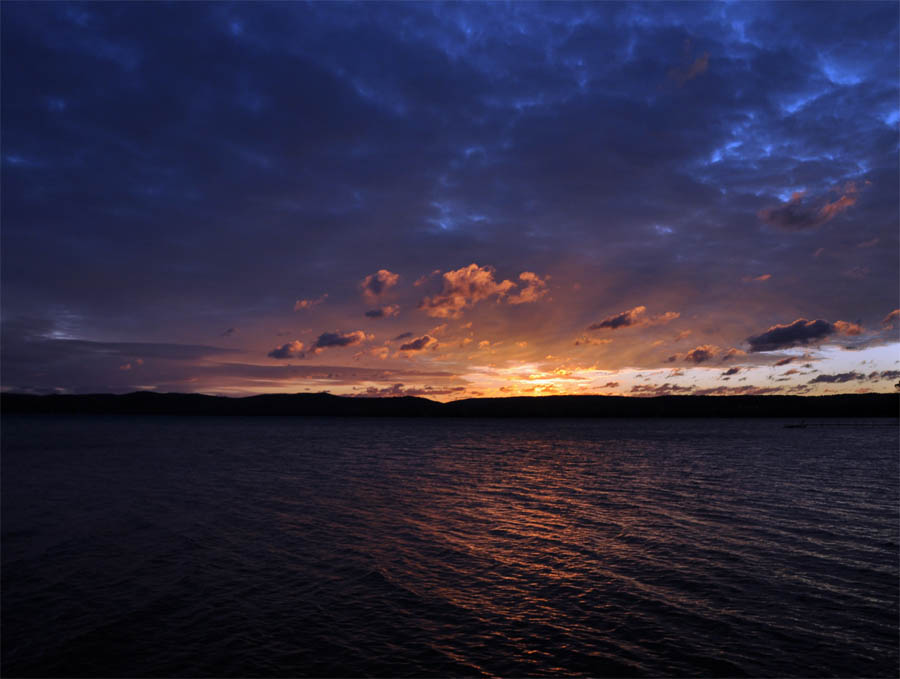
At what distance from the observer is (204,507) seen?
36.0 metres

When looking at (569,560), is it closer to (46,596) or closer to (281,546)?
(281,546)

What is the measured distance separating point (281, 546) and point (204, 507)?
44.7 feet

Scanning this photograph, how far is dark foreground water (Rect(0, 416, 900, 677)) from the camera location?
14.5 m

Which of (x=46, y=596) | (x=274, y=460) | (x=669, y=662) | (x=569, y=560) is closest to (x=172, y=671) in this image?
(x=46, y=596)

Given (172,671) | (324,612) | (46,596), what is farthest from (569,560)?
(46,596)

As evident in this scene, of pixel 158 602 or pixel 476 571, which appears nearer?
pixel 158 602

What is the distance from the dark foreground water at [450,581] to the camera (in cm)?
1450

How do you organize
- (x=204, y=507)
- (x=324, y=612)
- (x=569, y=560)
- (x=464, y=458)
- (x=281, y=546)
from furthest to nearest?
(x=464, y=458), (x=204, y=507), (x=281, y=546), (x=569, y=560), (x=324, y=612)

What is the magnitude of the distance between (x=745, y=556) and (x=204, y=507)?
33694 millimetres

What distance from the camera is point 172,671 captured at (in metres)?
13.8

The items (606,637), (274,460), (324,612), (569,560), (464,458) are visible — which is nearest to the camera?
(606,637)

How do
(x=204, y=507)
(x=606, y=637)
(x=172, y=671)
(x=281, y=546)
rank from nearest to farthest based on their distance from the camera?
1. (x=172, y=671)
2. (x=606, y=637)
3. (x=281, y=546)
4. (x=204, y=507)

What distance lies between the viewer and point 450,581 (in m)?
20.4

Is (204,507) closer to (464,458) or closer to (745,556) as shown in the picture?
(745,556)
